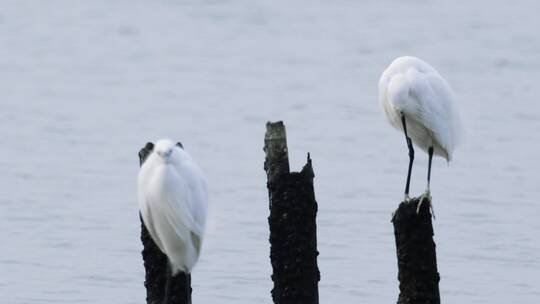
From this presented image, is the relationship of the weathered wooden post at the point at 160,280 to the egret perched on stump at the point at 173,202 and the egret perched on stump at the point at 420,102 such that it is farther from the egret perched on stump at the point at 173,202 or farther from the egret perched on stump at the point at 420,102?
the egret perched on stump at the point at 420,102

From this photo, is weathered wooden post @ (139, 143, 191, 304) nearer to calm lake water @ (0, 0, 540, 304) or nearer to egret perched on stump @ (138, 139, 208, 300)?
egret perched on stump @ (138, 139, 208, 300)

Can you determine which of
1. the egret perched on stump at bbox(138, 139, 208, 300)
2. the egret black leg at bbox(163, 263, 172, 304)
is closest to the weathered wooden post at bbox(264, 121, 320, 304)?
the egret perched on stump at bbox(138, 139, 208, 300)

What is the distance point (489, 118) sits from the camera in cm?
2381

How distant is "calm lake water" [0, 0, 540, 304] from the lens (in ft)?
52.0

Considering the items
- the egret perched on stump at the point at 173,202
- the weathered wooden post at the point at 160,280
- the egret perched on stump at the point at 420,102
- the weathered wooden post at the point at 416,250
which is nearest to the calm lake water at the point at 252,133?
the egret perched on stump at the point at 420,102

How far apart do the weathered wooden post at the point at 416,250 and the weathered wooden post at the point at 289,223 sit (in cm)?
59

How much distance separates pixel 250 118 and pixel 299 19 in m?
10.2

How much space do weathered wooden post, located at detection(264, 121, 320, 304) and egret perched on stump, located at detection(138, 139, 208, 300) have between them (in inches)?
18.2

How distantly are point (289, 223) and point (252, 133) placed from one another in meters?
12.2

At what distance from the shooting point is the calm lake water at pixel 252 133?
1586 centimetres

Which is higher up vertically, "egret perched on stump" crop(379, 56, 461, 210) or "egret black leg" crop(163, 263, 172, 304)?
"egret perched on stump" crop(379, 56, 461, 210)

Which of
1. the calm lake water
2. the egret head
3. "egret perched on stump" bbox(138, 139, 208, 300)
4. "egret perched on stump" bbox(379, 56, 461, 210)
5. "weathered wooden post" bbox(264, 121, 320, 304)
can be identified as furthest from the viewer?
the calm lake water

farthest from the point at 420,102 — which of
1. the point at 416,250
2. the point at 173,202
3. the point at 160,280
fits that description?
the point at 160,280

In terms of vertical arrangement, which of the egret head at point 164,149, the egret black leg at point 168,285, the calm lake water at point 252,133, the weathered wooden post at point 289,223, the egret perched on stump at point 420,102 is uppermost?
the calm lake water at point 252,133
